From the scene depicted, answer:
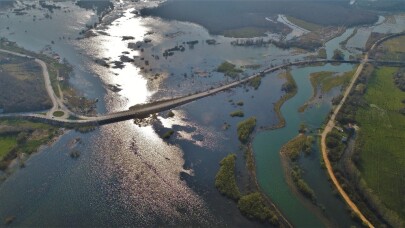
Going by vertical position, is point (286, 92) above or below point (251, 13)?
below

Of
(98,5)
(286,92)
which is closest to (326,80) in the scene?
(286,92)

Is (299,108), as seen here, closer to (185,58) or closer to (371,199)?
(371,199)

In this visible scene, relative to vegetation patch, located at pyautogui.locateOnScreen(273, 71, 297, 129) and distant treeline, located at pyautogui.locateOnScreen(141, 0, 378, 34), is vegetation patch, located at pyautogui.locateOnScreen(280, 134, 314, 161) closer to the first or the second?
vegetation patch, located at pyautogui.locateOnScreen(273, 71, 297, 129)

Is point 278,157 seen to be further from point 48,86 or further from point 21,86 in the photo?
point 21,86

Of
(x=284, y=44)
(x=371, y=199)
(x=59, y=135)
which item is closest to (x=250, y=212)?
(x=371, y=199)

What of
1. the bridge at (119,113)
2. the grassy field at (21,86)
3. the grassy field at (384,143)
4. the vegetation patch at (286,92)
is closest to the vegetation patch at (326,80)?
the vegetation patch at (286,92)

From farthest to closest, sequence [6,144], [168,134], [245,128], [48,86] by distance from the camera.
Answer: [48,86] → [245,128] → [168,134] → [6,144]

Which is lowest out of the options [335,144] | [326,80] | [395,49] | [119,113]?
[119,113]

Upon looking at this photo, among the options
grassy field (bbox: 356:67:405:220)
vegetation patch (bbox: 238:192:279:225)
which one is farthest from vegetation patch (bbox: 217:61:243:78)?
vegetation patch (bbox: 238:192:279:225)
